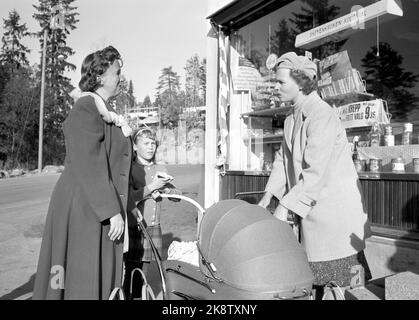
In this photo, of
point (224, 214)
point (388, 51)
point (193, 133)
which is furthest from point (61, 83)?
point (224, 214)

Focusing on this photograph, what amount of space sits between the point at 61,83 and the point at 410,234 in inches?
1001

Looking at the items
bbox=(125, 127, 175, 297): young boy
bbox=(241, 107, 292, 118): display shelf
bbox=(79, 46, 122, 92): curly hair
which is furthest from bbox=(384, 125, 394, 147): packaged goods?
bbox=(79, 46, 122, 92): curly hair

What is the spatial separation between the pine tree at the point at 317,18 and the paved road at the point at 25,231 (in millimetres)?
2634

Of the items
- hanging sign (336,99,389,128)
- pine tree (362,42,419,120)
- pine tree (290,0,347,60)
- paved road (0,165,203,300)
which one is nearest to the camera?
pine tree (362,42,419,120)

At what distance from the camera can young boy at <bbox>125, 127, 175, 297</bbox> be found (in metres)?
3.29

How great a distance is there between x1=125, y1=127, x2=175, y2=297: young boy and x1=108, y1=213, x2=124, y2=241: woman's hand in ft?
1.82

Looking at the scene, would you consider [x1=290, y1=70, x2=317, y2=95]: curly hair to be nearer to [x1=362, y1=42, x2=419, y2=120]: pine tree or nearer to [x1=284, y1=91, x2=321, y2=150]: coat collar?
[x1=284, y1=91, x2=321, y2=150]: coat collar

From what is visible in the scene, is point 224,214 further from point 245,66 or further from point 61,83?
point 61,83

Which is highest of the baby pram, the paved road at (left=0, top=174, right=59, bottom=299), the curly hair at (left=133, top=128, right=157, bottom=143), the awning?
the awning

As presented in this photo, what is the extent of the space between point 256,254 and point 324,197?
2.36 ft

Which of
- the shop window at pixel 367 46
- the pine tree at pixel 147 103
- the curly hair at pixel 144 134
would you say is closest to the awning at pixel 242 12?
the shop window at pixel 367 46

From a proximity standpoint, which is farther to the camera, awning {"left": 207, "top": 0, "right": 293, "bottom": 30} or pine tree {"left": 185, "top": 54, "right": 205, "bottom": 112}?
pine tree {"left": 185, "top": 54, "right": 205, "bottom": 112}

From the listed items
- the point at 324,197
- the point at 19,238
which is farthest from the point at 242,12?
the point at 19,238

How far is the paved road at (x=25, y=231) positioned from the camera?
482 centimetres
